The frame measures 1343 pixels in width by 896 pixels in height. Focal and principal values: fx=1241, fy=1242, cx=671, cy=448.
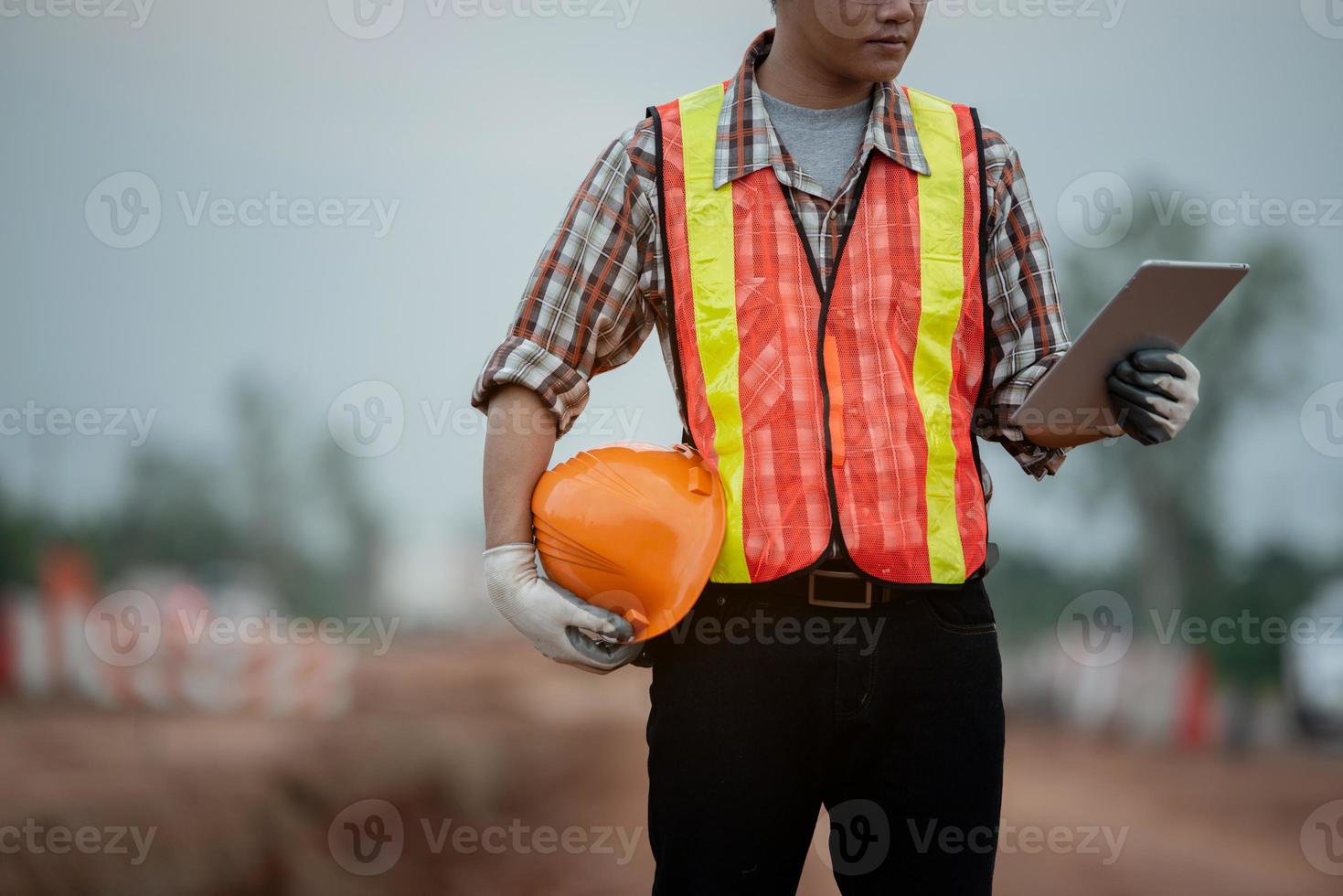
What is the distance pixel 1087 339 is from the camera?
144 cm

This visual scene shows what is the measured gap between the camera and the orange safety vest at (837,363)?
1.44m

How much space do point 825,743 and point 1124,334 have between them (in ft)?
1.96

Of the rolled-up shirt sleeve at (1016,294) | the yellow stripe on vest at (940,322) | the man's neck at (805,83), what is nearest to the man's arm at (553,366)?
the man's neck at (805,83)

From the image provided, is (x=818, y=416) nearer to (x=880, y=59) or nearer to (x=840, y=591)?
(x=840, y=591)

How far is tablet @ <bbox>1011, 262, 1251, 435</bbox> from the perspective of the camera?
140 cm

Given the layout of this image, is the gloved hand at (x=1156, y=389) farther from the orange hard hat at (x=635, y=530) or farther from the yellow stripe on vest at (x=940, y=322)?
the orange hard hat at (x=635, y=530)

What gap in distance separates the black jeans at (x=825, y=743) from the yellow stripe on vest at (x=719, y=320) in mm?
93

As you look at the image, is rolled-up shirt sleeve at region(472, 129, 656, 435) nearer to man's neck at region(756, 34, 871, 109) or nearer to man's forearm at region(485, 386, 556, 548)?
man's forearm at region(485, 386, 556, 548)

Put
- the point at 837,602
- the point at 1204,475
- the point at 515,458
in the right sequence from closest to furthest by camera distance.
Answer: the point at 837,602 → the point at 515,458 → the point at 1204,475

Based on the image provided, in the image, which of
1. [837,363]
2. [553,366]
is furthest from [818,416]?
[553,366]

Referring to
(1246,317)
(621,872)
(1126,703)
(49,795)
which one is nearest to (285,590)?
(49,795)

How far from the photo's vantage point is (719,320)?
1492 millimetres

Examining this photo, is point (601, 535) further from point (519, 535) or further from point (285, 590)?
point (285, 590)

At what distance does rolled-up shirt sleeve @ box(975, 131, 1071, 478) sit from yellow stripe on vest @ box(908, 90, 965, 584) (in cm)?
6
